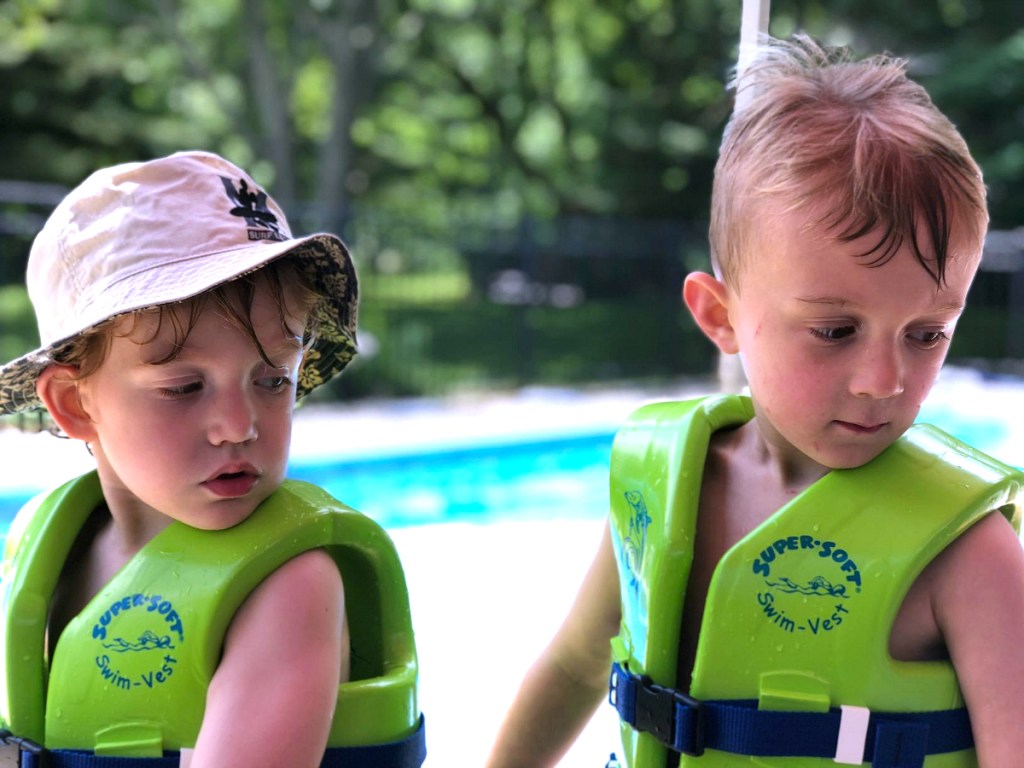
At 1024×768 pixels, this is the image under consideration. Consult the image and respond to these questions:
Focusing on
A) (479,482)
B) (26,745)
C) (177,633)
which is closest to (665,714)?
(177,633)

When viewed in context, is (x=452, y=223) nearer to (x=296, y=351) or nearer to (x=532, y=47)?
(x=532, y=47)

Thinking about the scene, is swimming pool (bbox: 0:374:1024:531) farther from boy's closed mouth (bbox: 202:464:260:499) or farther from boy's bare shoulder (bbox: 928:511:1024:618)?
boy's bare shoulder (bbox: 928:511:1024:618)

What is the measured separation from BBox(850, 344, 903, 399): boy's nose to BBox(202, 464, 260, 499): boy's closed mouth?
790 millimetres

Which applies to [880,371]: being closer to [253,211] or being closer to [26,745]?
[253,211]

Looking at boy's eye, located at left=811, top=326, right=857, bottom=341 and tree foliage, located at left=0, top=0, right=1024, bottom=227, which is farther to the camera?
tree foliage, located at left=0, top=0, right=1024, bottom=227

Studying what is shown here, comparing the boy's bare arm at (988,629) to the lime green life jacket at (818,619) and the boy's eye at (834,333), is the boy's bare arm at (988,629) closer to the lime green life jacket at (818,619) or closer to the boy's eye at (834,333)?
the lime green life jacket at (818,619)

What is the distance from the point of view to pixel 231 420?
1.55 metres

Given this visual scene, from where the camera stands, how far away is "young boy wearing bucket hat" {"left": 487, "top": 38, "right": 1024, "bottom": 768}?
57.8 inches

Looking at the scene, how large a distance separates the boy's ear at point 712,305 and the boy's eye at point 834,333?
22 centimetres

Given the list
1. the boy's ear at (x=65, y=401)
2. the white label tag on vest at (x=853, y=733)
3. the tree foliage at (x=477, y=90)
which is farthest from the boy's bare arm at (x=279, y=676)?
the tree foliage at (x=477, y=90)

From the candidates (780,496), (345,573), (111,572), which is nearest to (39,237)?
(111,572)

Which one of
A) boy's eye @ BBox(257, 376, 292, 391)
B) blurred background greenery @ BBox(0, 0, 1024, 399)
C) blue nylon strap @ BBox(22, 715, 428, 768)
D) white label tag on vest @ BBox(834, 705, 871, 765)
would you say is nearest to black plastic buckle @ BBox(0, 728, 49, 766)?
blue nylon strap @ BBox(22, 715, 428, 768)

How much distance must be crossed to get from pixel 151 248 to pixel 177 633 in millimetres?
512

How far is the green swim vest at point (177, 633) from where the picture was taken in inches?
61.5
